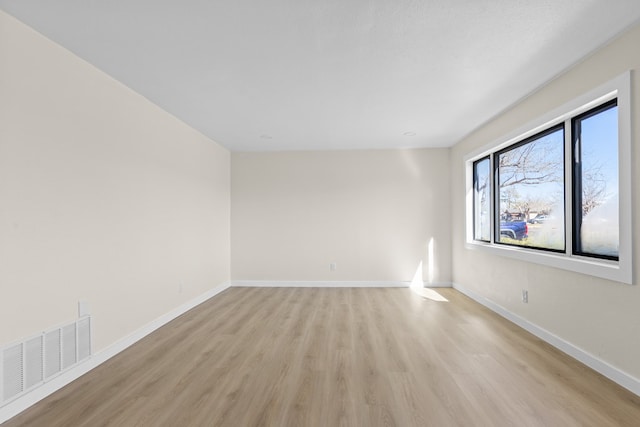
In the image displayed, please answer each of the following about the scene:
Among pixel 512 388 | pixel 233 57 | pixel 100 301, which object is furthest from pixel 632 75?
pixel 100 301

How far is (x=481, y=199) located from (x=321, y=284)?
3.03 metres

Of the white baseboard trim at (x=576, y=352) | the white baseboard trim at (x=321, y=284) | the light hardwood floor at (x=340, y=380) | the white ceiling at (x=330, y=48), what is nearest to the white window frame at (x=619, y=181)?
the white ceiling at (x=330, y=48)

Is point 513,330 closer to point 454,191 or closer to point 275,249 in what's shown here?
point 454,191

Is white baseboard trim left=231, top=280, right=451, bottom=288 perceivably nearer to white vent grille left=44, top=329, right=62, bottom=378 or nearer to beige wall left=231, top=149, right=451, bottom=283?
beige wall left=231, top=149, right=451, bottom=283

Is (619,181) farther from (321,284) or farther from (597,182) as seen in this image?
(321,284)

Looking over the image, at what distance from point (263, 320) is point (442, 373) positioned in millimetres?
2089

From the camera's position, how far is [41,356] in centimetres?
203

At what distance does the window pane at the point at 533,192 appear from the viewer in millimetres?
2943

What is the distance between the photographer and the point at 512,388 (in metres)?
2.11

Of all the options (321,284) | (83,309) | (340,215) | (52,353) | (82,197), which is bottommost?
(321,284)

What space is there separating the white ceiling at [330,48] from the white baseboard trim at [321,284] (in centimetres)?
304

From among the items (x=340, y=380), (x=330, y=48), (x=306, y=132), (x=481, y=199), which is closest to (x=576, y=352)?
(x=340, y=380)

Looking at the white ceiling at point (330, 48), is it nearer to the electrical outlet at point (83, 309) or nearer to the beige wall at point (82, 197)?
the beige wall at point (82, 197)

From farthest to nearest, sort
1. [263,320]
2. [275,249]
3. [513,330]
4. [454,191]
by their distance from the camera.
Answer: [275,249]
[454,191]
[263,320]
[513,330]
